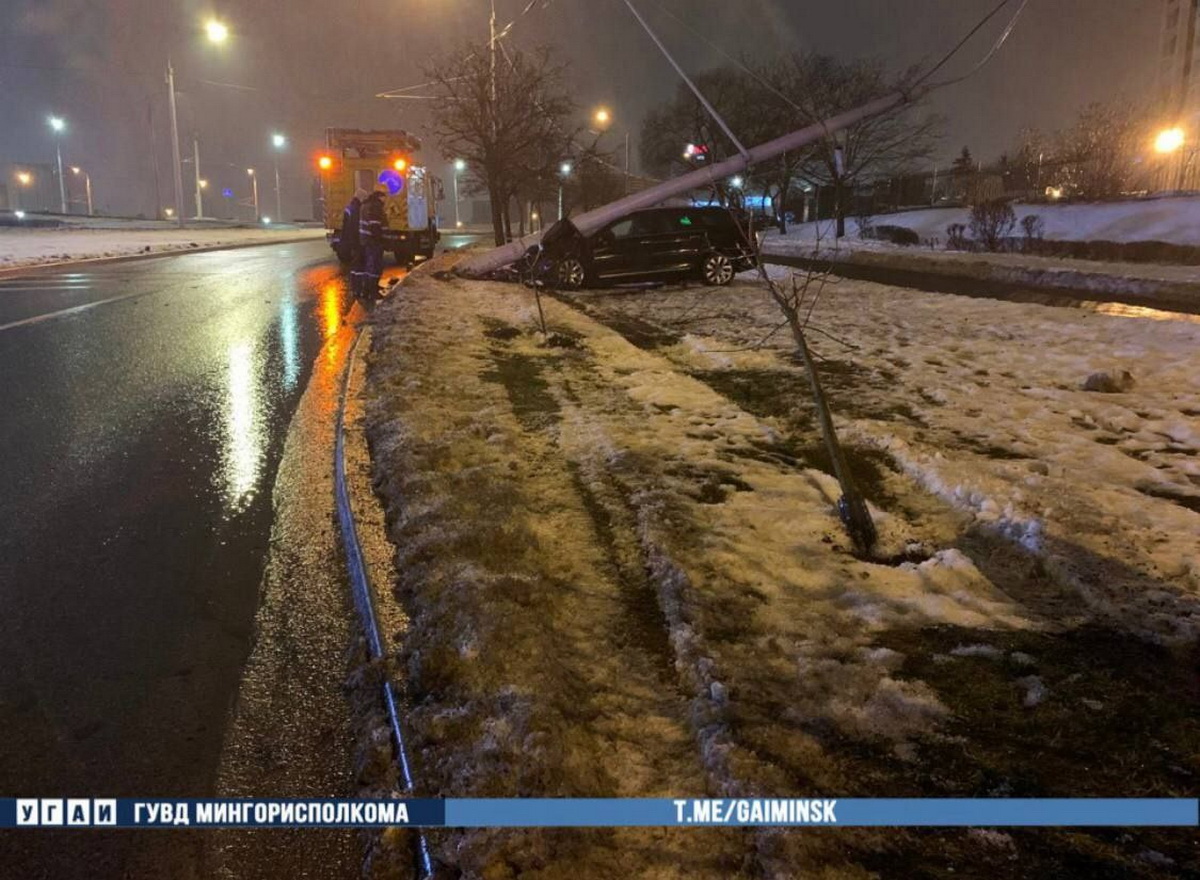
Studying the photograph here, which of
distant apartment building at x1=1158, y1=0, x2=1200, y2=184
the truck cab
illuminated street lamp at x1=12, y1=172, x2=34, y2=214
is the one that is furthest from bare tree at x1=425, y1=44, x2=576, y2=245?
illuminated street lamp at x1=12, y1=172, x2=34, y2=214

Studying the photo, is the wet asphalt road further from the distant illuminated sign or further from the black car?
the distant illuminated sign

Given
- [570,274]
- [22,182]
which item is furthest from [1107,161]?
[22,182]

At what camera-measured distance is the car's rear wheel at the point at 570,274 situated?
16266 mm

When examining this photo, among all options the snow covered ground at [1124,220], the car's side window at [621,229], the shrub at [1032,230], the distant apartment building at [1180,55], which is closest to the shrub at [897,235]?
the snow covered ground at [1124,220]

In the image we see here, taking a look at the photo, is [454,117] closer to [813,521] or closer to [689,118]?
[813,521]

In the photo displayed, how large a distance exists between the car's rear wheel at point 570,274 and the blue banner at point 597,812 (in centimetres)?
1456

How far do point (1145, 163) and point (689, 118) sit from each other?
27.8 m

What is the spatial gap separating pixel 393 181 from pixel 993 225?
1885 cm

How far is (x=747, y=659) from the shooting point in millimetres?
3078

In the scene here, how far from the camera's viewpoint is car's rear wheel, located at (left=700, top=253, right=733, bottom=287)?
16375 mm

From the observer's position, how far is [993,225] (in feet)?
84.6

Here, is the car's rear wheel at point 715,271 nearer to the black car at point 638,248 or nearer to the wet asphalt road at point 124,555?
the black car at point 638,248

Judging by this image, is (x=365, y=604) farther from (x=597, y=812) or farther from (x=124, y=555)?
(x=597, y=812)

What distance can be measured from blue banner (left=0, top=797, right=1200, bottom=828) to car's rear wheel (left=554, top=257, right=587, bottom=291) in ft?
47.8
